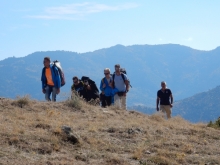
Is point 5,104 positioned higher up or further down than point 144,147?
higher up

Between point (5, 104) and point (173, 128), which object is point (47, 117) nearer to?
point (5, 104)

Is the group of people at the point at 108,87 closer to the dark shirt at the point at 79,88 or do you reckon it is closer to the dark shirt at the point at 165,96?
the dark shirt at the point at 79,88

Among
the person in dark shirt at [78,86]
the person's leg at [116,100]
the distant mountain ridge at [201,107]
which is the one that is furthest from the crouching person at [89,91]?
the distant mountain ridge at [201,107]

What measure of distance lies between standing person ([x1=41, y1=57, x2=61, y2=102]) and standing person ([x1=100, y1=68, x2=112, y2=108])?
1.65 m

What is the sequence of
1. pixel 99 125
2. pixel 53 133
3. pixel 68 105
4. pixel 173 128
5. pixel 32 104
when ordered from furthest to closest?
pixel 68 105
pixel 32 104
pixel 173 128
pixel 99 125
pixel 53 133

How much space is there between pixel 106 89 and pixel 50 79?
1971 mm

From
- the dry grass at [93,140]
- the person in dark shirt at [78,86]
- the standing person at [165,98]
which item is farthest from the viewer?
the standing person at [165,98]

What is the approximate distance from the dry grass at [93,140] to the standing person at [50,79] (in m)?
1.95

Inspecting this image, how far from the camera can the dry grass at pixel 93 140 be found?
6914mm

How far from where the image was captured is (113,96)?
1397 centimetres

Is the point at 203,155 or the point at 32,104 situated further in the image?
the point at 32,104

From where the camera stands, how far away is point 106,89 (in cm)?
1396

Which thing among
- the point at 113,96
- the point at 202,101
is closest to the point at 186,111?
the point at 202,101

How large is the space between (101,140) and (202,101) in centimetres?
16630
